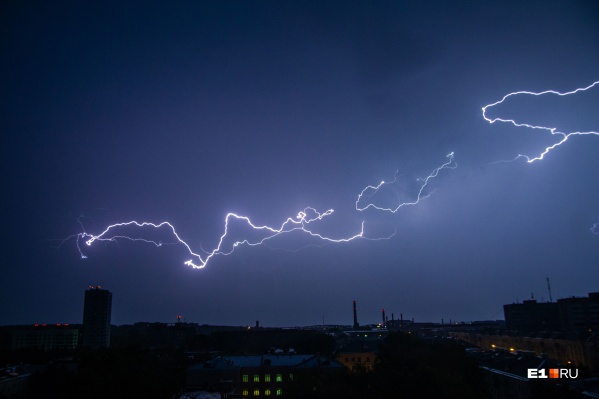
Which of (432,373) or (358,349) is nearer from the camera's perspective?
(432,373)

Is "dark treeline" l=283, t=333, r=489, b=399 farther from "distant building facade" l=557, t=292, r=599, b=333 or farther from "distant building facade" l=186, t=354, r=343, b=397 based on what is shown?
"distant building facade" l=557, t=292, r=599, b=333

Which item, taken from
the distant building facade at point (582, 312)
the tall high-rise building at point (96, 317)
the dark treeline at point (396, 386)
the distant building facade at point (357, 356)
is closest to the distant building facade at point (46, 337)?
the tall high-rise building at point (96, 317)

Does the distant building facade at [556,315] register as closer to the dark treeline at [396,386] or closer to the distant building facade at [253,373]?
the distant building facade at [253,373]

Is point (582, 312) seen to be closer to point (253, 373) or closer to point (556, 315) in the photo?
point (556, 315)

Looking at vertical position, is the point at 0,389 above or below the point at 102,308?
below

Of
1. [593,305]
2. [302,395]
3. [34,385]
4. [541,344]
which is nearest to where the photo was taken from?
[302,395]

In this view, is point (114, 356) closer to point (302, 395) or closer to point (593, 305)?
point (302, 395)

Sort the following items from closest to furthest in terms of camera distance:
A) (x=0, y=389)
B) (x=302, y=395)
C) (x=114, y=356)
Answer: (x=302, y=395), (x=114, y=356), (x=0, y=389)

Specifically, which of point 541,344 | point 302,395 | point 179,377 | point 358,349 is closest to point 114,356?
point 179,377

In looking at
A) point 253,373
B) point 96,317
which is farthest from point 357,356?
point 96,317
